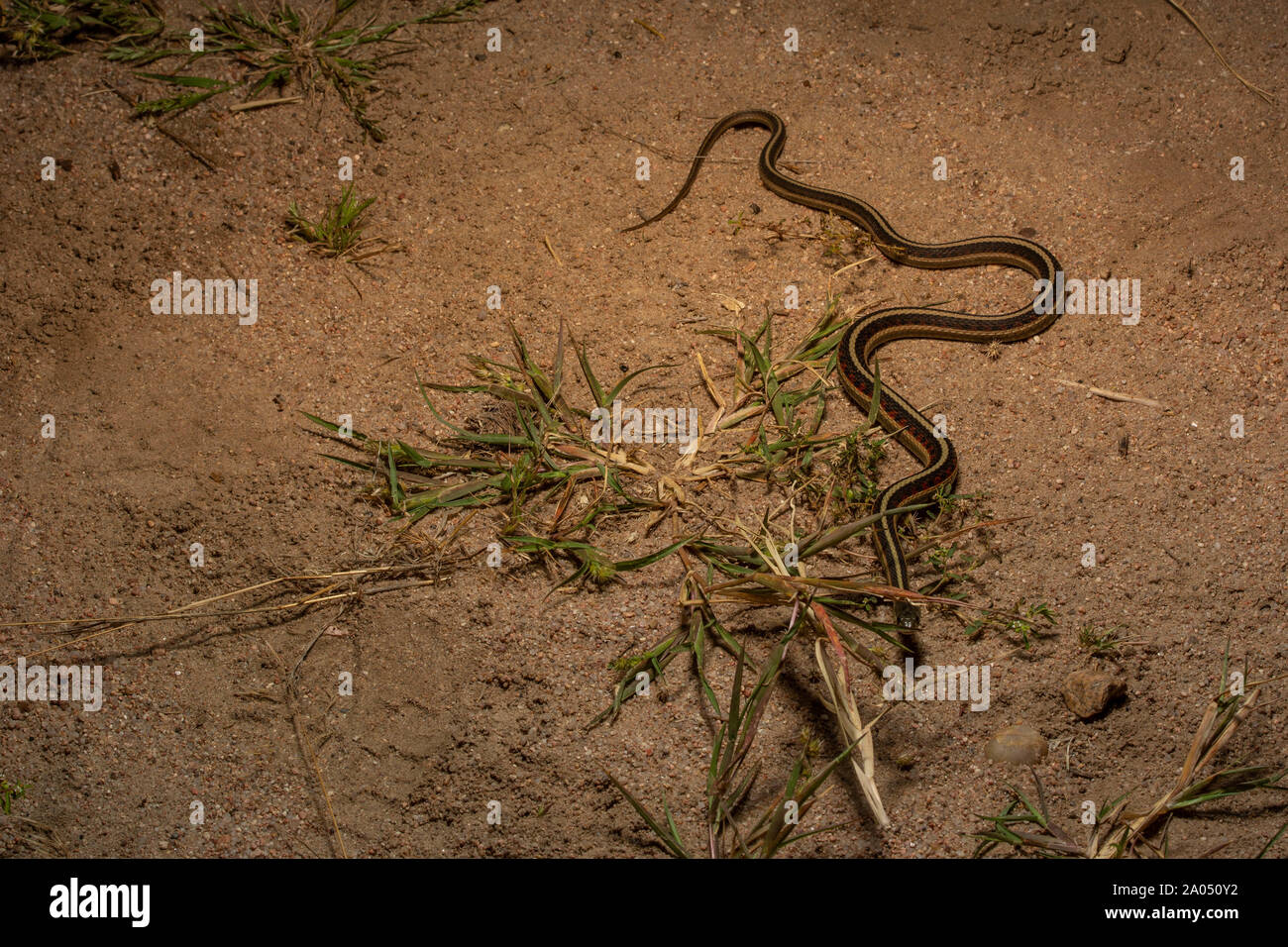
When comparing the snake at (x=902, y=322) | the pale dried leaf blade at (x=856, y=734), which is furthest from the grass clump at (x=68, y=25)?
the pale dried leaf blade at (x=856, y=734)

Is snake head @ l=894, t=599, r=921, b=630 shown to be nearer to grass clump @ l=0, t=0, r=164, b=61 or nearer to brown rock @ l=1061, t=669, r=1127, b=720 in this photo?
brown rock @ l=1061, t=669, r=1127, b=720

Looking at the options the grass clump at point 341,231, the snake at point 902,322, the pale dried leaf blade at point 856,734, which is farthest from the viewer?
the grass clump at point 341,231

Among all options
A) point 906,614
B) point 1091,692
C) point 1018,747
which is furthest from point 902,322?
point 1018,747

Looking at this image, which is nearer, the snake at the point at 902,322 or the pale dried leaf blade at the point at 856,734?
the pale dried leaf blade at the point at 856,734

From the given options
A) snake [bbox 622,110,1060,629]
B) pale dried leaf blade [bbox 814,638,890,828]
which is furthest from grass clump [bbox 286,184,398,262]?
pale dried leaf blade [bbox 814,638,890,828]

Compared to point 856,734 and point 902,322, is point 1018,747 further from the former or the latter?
point 902,322

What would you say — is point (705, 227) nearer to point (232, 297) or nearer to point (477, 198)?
point (477, 198)

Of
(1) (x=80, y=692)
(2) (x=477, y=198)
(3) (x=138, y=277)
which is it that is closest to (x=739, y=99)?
(2) (x=477, y=198)

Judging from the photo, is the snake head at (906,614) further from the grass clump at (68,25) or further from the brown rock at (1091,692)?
the grass clump at (68,25)
